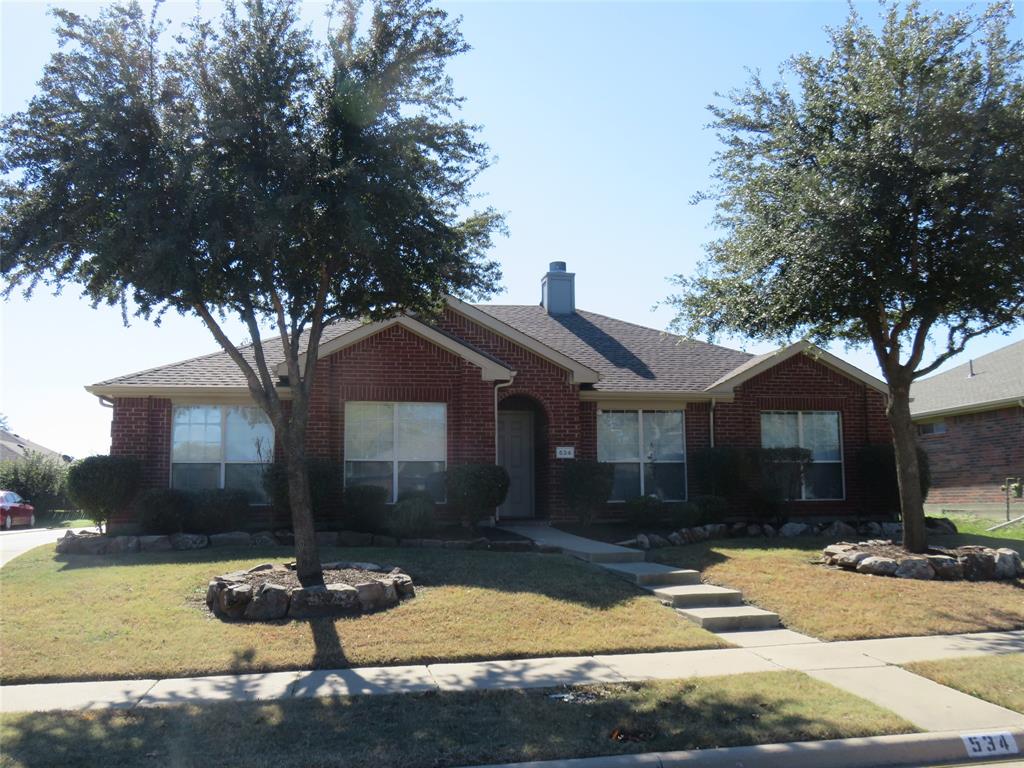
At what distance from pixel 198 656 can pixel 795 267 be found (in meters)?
8.75

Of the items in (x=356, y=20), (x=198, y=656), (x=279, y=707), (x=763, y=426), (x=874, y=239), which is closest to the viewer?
(x=279, y=707)

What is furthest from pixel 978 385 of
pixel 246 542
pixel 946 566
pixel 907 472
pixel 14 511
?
pixel 14 511

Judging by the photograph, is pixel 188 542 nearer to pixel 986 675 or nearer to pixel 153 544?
pixel 153 544

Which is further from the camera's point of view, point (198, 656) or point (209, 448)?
point (209, 448)

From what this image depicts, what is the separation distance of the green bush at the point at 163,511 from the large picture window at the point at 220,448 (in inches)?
45.2

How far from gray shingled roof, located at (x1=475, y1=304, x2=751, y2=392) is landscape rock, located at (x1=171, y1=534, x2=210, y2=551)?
7.29 meters

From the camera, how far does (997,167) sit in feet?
33.3

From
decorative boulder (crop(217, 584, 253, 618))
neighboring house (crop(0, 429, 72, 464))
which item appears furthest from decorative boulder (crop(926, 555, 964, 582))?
neighboring house (crop(0, 429, 72, 464))

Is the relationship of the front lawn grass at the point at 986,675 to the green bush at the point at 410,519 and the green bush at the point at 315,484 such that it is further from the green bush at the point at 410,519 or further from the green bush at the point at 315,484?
the green bush at the point at 315,484

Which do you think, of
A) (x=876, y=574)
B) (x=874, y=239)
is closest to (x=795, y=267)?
(x=874, y=239)

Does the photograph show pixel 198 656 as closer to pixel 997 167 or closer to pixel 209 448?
pixel 209 448

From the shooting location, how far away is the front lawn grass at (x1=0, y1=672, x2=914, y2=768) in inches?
203

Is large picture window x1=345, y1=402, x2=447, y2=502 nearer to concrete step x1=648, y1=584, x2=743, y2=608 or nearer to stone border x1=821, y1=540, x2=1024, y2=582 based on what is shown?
concrete step x1=648, y1=584, x2=743, y2=608

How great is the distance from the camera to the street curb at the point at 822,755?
16.8ft
